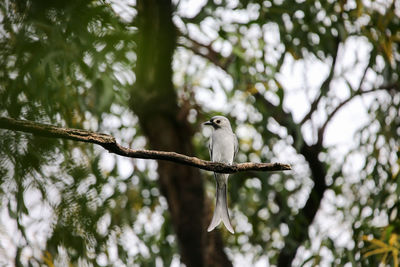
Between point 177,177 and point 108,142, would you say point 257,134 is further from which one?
point 108,142

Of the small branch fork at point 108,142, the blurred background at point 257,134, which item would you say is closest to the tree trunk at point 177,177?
the blurred background at point 257,134

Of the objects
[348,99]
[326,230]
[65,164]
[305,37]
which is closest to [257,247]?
[326,230]

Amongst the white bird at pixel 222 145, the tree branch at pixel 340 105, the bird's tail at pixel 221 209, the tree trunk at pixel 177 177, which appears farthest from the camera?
the tree branch at pixel 340 105

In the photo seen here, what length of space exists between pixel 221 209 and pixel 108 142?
78cm

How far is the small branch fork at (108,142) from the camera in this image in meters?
1.20

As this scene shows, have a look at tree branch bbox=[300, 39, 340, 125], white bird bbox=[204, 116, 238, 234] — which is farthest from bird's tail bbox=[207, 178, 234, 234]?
tree branch bbox=[300, 39, 340, 125]

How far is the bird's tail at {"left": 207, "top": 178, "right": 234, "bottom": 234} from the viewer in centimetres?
202

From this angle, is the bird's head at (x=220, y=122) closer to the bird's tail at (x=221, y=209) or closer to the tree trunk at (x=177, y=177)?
the bird's tail at (x=221, y=209)

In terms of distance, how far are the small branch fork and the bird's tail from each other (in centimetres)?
29

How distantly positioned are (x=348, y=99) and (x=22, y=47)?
3084 millimetres

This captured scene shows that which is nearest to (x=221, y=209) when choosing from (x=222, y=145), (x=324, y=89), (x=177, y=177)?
(x=222, y=145)

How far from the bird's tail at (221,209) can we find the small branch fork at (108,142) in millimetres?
293

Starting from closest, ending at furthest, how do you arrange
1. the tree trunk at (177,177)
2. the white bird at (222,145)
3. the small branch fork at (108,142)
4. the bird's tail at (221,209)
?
the small branch fork at (108,142)
the bird's tail at (221,209)
the white bird at (222,145)
the tree trunk at (177,177)

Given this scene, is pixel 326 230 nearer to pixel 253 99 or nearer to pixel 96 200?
pixel 253 99
